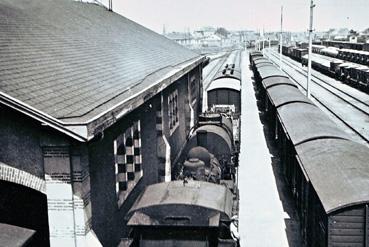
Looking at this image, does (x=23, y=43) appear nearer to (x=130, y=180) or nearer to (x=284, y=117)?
(x=130, y=180)

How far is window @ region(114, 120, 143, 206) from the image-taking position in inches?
473

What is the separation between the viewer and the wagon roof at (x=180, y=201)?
30.2 feet

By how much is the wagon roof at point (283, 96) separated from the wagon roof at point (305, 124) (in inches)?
41.3

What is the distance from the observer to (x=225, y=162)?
647 inches

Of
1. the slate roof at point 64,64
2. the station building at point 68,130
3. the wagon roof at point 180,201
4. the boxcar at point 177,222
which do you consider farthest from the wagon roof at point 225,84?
the boxcar at point 177,222

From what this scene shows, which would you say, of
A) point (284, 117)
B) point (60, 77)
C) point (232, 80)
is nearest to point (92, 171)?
point (60, 77)

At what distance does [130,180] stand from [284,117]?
8311 millimetres

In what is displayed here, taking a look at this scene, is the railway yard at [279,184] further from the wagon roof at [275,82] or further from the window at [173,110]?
→ the window at [173,110]

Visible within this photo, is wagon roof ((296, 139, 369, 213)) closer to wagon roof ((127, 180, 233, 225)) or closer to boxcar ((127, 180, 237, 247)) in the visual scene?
wagon roof ((127, 180, 233, 225))

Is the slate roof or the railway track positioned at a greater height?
the slate roof

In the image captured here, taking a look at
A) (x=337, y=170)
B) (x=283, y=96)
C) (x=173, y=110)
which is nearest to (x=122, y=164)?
(x=337, y=170)

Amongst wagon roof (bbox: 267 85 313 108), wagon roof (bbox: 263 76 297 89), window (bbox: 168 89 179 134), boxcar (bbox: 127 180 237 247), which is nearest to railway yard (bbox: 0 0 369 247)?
boxcar (bbox: 127 180 237 247)

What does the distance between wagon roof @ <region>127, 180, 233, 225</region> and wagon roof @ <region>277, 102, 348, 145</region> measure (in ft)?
16.6

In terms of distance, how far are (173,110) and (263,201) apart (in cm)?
653
